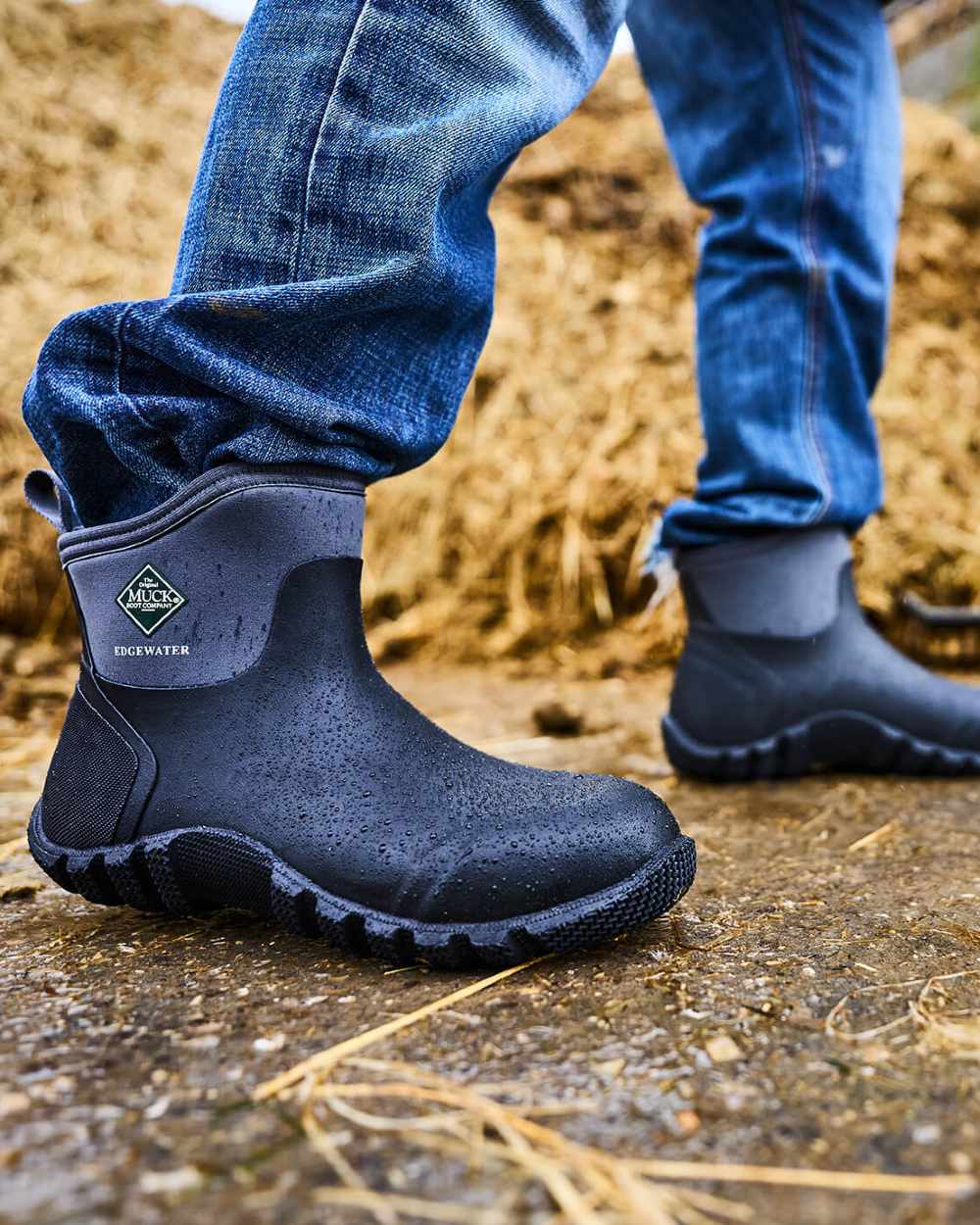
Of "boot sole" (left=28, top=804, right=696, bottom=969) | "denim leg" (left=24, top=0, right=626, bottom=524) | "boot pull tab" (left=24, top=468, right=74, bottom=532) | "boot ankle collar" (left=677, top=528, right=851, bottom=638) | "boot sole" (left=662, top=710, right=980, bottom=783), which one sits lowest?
"boot sole" (left=662, top=710, right=980, bottom=783)

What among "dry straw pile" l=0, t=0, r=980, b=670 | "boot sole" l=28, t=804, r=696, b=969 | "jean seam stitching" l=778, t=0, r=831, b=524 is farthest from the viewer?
"dry straw pile" l=0, t=0, r=980, b=670

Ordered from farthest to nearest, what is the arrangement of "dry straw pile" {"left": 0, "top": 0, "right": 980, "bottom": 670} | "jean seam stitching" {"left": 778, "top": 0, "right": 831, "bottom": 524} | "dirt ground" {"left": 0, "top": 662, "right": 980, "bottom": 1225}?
"dry straw pile" {"left": 0, "top": 0, "right": 980, "bottom": 670} < "jean seam stitching" {"left": 778, "top": 0, "right": 831, "bottom": 524} < "dirt ground" {"left": 0, "top": 662, "right": 980, "bottom": 1225}

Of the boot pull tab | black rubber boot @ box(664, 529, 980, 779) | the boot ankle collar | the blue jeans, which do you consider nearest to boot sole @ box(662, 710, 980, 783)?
black rubber boot @ box(664, 529, 980, 779)

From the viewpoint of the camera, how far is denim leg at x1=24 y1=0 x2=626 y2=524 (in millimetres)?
685

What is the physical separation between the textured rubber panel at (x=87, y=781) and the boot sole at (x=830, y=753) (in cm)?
70

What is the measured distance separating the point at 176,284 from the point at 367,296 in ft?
0.47

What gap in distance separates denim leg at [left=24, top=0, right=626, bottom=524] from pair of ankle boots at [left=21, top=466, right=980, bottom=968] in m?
0.05

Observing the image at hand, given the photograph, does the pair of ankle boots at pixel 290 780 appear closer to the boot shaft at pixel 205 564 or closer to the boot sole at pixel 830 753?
the boot shaft at pixel 205 564

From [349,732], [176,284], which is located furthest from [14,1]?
[349,732]

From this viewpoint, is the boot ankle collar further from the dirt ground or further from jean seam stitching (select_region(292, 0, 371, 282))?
jean seam stitching (select_region(292, 0, 371, 282))

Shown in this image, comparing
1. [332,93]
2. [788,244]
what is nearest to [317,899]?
[332,93]

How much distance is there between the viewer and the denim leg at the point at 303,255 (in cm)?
69

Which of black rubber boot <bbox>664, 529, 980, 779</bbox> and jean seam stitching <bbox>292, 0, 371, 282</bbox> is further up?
jean seam stitching <bbox>292, 0, 371, 282</bbox>

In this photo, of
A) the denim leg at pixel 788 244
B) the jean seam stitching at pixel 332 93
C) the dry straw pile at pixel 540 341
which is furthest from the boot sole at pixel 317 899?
the dry straw pile at pixel 540 341
